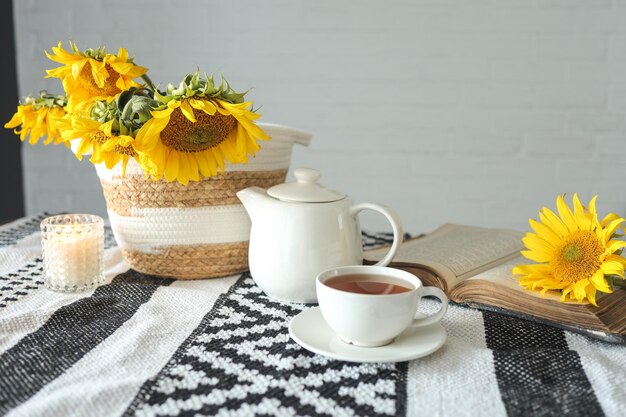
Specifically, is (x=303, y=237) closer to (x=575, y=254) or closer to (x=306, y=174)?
(x=306, y=174)

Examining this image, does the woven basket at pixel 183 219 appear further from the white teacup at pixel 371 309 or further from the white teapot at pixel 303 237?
the white teacup at pixel 371 309

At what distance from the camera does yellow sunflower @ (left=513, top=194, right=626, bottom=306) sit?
758 millimetres

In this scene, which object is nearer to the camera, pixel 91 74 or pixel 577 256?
pixel 577 256

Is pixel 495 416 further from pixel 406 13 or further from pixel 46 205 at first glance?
pixel 46 205

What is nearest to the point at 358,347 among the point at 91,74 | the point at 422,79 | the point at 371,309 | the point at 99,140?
the point at 371,309

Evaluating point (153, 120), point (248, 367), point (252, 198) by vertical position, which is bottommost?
point (248, 367)

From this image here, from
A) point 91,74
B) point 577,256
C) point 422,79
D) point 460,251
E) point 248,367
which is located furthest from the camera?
point 422,79

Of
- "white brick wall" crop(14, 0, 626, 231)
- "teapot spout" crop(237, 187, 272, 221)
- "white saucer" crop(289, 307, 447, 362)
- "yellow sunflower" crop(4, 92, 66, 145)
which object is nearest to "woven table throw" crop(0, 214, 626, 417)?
"white saucer" crop(289, 307, 447, 362)

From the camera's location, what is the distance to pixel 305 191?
2.84 ft

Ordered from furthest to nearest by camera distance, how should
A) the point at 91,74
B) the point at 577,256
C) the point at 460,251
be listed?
the point at 460,251 → the point at 91,74 → the point at 577,256

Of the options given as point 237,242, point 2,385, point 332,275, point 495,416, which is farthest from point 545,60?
point 2,385

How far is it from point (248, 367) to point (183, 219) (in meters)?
0.34

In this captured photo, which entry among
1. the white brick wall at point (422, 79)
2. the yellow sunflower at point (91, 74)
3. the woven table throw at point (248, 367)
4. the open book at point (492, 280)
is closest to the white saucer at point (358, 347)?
the woven table throw at point (248, 367)

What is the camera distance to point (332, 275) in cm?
74
